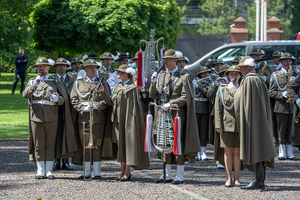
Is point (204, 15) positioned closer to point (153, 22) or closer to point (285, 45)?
point (153, 22)

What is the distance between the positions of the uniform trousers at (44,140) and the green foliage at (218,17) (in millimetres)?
38207

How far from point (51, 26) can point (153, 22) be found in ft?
19.5

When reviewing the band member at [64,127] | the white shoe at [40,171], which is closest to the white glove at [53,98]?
the band member at [64,127]

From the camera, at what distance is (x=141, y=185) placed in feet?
25.7

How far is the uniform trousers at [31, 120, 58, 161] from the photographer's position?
8.37 m

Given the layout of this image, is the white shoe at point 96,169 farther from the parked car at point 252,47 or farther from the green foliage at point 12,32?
the green foliage at point 12,32

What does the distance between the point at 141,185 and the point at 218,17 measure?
42.2 meters

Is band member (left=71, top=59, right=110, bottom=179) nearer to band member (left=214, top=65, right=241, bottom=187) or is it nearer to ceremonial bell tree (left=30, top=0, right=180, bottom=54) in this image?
band member (left=214, top=65, right=241, bottom=187)

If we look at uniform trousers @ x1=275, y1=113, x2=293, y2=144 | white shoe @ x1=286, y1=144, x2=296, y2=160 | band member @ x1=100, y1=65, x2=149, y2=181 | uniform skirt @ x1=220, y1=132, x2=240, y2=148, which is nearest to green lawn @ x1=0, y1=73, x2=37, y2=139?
band member @ x1=100, y1=65, x2=149, y2=181

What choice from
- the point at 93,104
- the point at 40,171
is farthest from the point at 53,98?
the point at 40,171

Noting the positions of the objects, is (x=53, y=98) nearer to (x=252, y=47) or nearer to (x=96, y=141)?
(x=96, y=141)

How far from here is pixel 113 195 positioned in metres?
7.16

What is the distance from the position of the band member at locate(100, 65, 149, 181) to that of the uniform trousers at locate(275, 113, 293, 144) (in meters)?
3.86

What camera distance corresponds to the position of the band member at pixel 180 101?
789cm
